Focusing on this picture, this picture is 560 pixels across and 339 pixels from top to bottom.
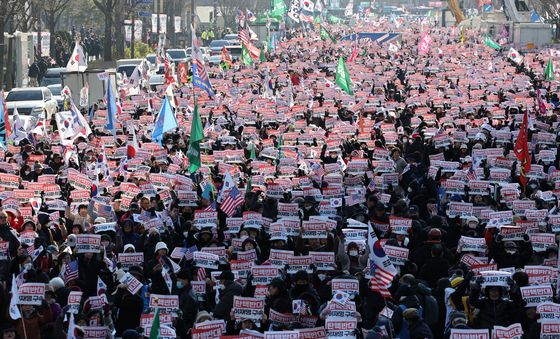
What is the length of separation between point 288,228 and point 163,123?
974cm

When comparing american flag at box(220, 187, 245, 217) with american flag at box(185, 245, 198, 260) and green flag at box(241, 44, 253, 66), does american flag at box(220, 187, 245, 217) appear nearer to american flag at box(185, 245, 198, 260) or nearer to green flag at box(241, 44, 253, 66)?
american flag at box(185, 245, 198, 260)

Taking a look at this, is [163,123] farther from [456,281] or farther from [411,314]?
[411,314]

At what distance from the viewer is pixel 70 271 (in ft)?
49.6

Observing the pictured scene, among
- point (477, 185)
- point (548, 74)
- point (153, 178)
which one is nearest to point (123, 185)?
point (153, 178)

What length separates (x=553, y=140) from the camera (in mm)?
25000

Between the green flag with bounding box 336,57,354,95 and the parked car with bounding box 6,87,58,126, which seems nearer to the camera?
the green flag with bounding box 336,57,354,95

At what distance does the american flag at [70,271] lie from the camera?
1505 cm

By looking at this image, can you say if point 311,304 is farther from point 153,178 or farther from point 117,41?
point 117,41

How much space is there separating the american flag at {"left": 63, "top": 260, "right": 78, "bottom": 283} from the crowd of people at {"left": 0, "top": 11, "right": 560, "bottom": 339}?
0.05ft

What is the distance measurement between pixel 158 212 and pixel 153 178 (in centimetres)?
278

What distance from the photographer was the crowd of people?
12.9m

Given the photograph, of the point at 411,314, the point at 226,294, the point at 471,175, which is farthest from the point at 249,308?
the point at 471,175

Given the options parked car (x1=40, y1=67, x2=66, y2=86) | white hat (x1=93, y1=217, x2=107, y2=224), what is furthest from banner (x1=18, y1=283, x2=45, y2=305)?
parked car (x1=40, y1=67, x2=66, y2=86)

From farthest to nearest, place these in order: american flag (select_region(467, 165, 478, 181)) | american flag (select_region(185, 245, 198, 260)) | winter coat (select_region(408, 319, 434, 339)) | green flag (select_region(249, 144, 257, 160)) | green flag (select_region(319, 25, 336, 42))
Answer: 1. green flag (select_region(319, 25, 336, 42))
2. green flag (select_region(249, 144, 257, 160))
3. american flag (select_region(467, 165, 478, 181))
4. american flag (select_region(185, 245, 198, 260))
5. winter coat (select_region(408, 319, 434, 339))
